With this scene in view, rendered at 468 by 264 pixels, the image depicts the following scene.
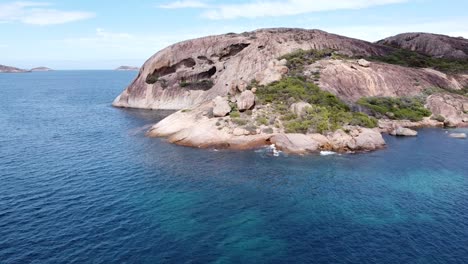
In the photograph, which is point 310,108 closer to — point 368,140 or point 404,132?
point 368,140

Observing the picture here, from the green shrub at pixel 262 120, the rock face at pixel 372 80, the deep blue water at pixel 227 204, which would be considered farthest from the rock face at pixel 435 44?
the green shrub at pixel 262 120

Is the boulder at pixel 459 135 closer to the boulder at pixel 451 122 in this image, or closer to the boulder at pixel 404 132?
the boulder at pixel 404 132

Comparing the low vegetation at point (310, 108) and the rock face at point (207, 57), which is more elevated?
the rock face at point (207, 57)

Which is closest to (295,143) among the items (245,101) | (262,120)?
(262,120)

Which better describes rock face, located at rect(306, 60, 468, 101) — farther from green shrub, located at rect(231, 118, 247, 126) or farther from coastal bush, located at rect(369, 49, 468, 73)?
green shrub, located at rect(231, 118, 247, 126)

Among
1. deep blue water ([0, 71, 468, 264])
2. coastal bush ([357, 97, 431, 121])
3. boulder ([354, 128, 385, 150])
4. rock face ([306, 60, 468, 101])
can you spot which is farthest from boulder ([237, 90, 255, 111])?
coastal bush ([357, 97, 431, 121])
